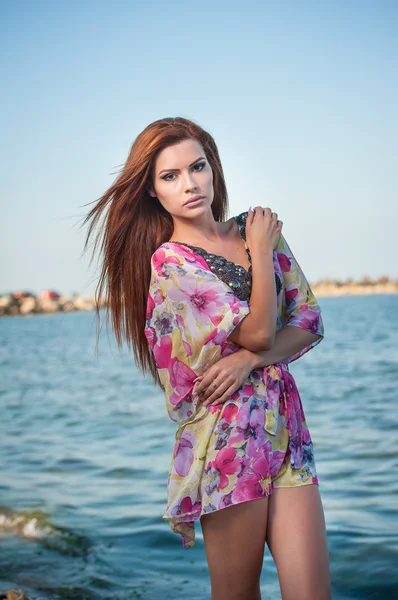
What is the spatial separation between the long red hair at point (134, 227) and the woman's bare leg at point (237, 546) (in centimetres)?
68

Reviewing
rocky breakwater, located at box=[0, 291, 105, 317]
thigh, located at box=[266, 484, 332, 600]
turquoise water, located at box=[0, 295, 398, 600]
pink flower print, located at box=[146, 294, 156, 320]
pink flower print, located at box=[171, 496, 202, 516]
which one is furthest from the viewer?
rocky breakwater, located at box=[0, 291, 105, 317]

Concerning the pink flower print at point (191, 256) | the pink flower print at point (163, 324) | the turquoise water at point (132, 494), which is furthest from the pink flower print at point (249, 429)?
the turquoise water at point (132, 494)

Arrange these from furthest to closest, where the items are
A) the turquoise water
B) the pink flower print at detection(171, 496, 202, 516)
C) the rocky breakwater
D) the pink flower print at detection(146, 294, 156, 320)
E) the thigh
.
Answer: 1. the rocky breakwater
2. the turquoise water
3. the pink flower print at detection(146, 294, 156, 320)
4. the pink flower print at detection(171, 496, 202, 516)
5. the thigh

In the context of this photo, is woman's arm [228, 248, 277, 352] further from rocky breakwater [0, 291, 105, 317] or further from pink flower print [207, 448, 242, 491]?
rocky breakwater [0, 291, 105, 317]

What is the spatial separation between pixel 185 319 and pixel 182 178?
1.55 feet

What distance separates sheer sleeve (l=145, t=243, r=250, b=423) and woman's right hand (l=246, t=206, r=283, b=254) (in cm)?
17

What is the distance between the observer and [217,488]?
2.46m

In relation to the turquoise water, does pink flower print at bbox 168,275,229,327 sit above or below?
above

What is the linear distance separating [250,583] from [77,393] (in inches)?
554

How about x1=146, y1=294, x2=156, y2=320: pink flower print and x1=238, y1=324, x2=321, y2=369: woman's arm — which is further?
x1=146, y1=294, x2=156, y2=320: pink flower print

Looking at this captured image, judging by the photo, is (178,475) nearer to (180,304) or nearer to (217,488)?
(217,488)

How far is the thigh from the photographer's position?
239 centimetres

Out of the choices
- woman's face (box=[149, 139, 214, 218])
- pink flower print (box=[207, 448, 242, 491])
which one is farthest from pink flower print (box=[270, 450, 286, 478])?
woman's face (box=[149, 139, 214, 218])

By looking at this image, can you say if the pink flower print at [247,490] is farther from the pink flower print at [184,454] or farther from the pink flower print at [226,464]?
the pink flower print at [184,454]
